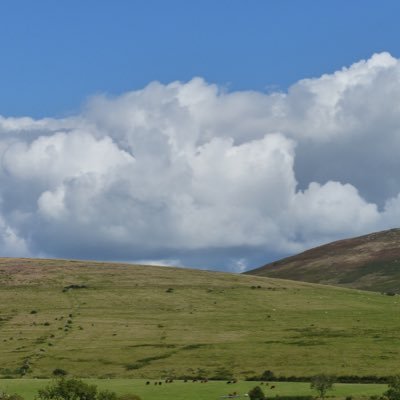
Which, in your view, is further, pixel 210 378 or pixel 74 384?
pixel 210 378

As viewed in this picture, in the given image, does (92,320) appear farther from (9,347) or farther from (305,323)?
(305,323)

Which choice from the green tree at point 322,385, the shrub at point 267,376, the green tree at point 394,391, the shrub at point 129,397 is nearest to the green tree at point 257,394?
the green tree at point 322,385

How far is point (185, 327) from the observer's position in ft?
474

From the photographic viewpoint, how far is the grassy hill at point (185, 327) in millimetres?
117500

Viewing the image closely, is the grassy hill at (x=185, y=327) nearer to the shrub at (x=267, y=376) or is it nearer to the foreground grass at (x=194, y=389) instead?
the shrub at (x=267, y=376)

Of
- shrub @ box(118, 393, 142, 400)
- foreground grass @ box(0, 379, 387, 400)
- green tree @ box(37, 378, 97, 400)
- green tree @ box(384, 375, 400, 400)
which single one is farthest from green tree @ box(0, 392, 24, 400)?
green tree @ box(384, 375, 400, 400)

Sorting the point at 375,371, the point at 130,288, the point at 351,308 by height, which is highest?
the point at 130,288

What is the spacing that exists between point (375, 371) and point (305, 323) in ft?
122

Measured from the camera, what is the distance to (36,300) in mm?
167250

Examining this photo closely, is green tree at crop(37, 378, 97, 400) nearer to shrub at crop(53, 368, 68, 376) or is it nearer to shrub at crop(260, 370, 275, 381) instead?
shrub at crop(53, 368, 68, 376)

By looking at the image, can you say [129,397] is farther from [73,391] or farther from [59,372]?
[59,372]

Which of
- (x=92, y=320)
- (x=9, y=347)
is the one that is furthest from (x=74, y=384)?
(x=92, y=320)

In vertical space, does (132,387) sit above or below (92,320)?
below

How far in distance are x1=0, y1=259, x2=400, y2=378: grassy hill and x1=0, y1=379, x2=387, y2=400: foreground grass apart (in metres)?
8.55
